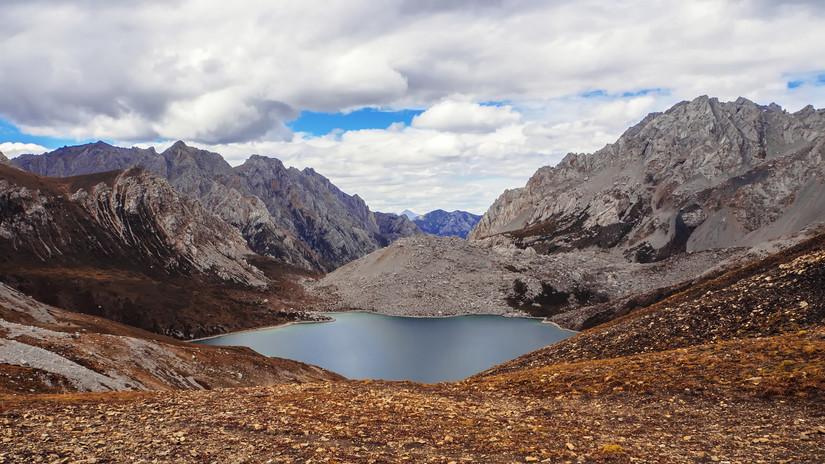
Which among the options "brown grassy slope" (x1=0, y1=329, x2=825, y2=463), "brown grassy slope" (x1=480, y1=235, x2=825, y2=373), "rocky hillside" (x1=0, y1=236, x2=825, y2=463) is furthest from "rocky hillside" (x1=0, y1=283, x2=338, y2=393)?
"brown grassy slope" (x1=480, y1=235, x2=825, y2=373)

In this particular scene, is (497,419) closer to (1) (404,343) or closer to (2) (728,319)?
(2) (728,319)

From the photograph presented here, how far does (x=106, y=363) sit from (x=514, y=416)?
130 ft

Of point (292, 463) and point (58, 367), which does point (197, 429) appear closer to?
point (292, 463)

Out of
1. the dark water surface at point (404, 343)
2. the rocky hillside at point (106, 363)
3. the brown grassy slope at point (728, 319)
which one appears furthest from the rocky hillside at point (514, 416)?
the dark water surface at point (404, 343)

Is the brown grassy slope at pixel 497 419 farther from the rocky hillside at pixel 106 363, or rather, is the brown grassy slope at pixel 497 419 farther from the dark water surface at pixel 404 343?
the dark water surface at pixel 404 343

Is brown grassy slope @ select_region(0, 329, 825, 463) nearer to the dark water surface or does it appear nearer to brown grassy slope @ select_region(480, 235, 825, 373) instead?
brown grassy slope @ select_region(480, 235, 825, 373)

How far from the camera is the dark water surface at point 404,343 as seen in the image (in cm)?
11281

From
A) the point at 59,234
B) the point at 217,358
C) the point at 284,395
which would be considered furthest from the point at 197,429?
the point at 59,234

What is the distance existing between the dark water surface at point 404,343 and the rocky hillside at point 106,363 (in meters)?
31.2

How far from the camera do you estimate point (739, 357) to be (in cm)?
2678

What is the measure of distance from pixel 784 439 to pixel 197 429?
20253 mm

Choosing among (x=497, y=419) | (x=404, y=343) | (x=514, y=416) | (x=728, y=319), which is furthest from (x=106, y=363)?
(x=404, y=343)

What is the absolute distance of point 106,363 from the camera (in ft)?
153

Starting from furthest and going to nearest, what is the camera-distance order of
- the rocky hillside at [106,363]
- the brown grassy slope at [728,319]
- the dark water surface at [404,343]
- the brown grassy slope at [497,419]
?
the dark water surface at [404,343] → the rocky hillside at [106,363] → the brown grassy slope at [728,319] → the brown grassy slope at [497,419]
